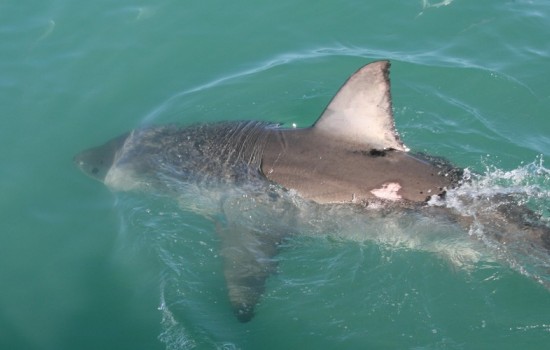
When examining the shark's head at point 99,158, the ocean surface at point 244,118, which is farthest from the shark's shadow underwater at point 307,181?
the shark's head at point 99,158

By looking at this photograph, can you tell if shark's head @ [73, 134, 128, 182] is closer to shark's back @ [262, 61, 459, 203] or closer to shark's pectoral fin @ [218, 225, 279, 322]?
shark's pectoral fin @ [218, 225, 279, 322]

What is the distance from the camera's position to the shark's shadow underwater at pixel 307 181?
606cm

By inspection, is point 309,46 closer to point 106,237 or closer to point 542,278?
point 106,237

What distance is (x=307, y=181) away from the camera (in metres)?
6.45

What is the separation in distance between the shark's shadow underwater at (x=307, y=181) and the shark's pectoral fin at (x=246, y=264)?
11 mm

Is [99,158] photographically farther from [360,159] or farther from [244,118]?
[360,159]

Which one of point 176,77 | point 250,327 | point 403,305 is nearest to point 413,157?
point 403,305

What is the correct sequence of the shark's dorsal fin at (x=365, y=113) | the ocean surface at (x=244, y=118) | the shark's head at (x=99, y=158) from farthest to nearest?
the shark's head at (x=99, y=158)
the shark's dorsal fin at (x=365, y=113)
the ocean surface at (x=244, y=118)

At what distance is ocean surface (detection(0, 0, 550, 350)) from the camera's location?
5879 millimetres

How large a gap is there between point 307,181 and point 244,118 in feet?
8.51

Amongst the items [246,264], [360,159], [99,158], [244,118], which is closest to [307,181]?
[360,159]

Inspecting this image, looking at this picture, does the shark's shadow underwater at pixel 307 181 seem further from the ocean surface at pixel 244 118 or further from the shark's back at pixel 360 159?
the ocean surface at pixel 244 118

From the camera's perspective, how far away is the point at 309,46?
10.4 meters

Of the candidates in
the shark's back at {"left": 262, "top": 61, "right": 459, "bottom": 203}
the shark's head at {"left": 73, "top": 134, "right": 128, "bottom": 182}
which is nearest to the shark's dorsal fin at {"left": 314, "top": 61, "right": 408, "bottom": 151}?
the shark's back at {"left": 262, "top": 61, "right": 459, "bottom": 203}
